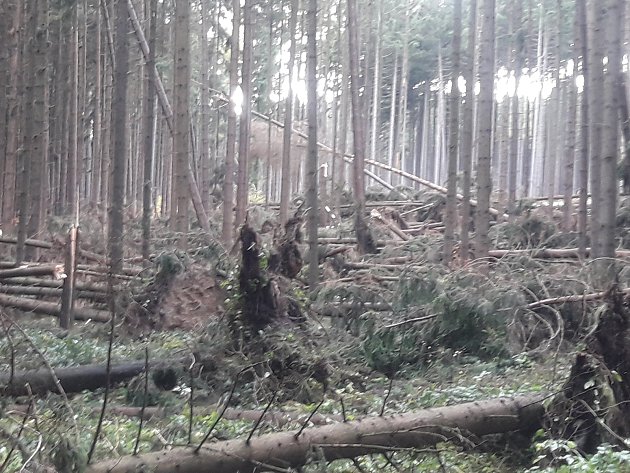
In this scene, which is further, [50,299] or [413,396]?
[50,299]

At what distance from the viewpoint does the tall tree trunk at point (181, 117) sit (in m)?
13.5

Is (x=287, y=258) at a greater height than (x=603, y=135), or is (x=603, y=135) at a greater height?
(x=603, y=135)

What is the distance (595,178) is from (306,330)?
5.39 m

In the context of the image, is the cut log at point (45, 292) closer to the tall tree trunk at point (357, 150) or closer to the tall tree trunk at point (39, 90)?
the tall tree trunk at point (39, 90)

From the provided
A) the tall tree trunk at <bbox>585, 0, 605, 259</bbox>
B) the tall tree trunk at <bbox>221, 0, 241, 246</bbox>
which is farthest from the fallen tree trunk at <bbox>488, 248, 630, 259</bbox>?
the tall tree trunk at <bbox>221, 0, 241, 246</bbox>

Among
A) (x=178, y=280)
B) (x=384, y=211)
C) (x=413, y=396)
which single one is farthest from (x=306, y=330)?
(x=384, y=211)

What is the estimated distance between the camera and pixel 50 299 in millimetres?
12641

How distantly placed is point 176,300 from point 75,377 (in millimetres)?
3780

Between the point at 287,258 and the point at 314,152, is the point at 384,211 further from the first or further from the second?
the point at 287,258

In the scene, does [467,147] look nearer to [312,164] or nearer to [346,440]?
[312,164]

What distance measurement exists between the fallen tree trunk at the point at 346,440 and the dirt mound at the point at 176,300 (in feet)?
20.2

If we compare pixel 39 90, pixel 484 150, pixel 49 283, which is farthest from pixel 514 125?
pixel 49 283

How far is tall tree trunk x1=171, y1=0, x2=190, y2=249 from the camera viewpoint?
533 inches

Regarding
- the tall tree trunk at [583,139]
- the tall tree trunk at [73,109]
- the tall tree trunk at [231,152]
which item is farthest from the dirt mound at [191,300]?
the tall tree trunk at [73,109]
